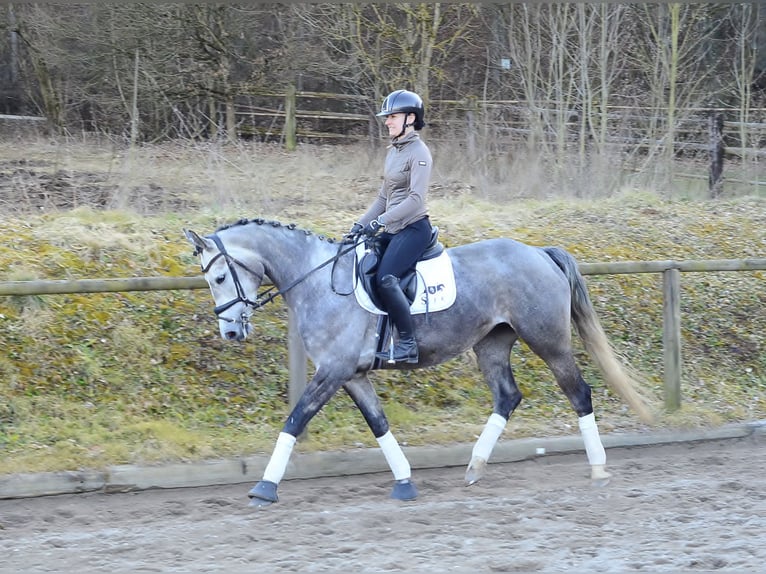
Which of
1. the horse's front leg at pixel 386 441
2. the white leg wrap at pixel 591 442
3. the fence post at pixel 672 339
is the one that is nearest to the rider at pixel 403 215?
the horse's front leg at pixel 386 441

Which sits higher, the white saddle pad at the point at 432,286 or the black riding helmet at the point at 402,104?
the black riding helmet at the point at 402,104

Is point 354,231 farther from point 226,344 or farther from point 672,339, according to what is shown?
point 672,339

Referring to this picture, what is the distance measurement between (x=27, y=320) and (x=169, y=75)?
1281 centimetres

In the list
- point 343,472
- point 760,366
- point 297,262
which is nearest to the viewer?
point 297,262

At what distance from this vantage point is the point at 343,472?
661 cm

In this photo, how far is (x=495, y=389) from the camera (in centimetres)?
654

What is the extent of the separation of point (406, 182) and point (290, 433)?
1796mm

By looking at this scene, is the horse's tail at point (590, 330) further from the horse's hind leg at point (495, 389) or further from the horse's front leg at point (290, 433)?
the horse's front leg at point (290, 433)

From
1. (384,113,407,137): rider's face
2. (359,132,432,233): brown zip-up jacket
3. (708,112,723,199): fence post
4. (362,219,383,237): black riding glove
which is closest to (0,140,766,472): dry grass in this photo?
(362,219,383,237): black riding glove

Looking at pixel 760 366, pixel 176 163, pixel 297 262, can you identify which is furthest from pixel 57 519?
pixel 176 163

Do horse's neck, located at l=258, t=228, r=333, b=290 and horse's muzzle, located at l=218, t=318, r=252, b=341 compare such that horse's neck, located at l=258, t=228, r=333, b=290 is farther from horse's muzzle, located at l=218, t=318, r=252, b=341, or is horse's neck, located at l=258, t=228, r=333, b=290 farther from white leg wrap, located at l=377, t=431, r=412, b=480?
white leg wrap, located at l=377, t=431, r=412, b=480

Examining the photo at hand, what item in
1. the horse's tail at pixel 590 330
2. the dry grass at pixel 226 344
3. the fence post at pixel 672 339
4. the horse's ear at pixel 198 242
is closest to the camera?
the horse's ear at pixel 198 242

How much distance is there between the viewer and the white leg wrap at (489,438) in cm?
634

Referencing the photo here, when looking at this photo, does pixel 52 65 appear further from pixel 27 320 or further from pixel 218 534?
pixel 218 534
